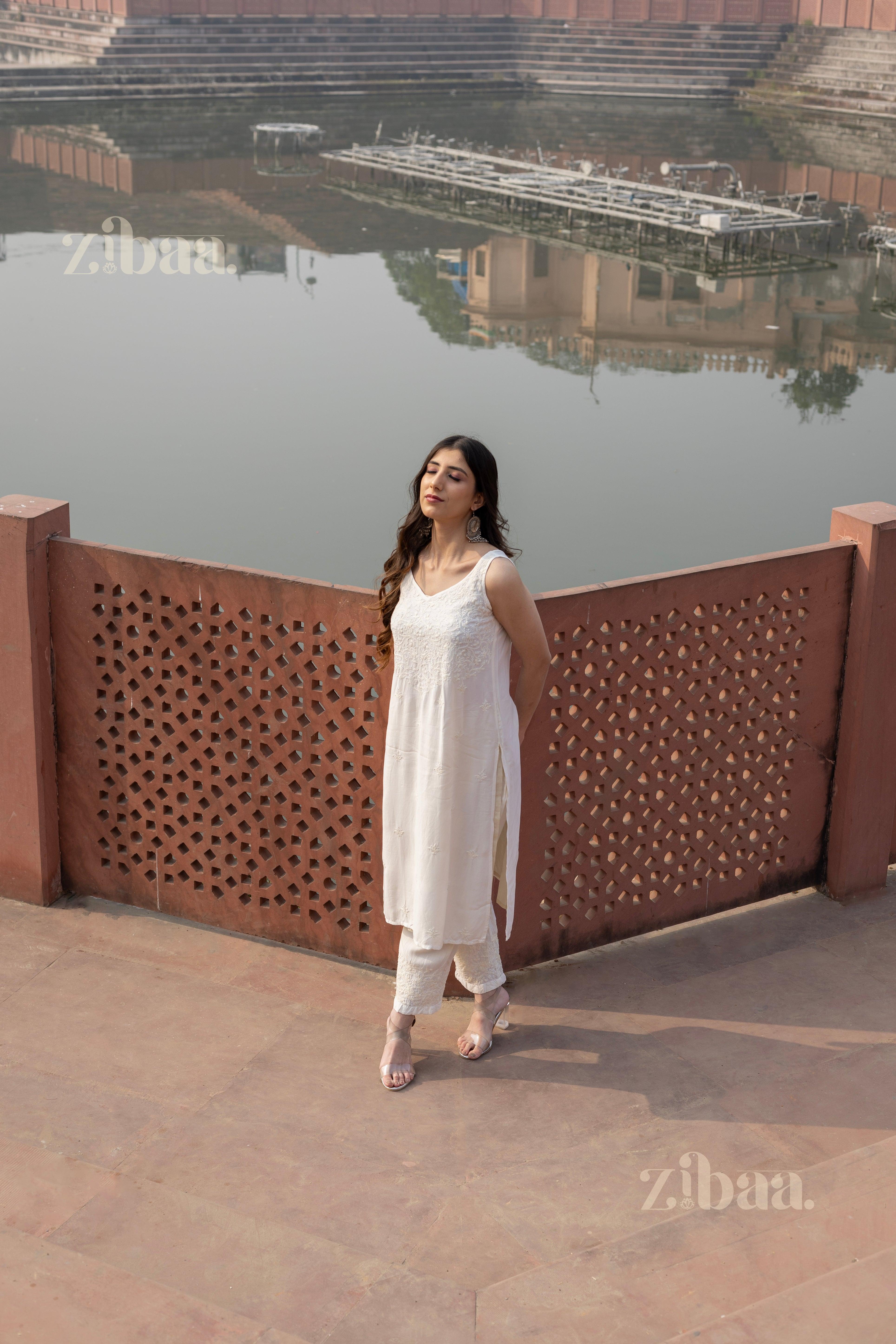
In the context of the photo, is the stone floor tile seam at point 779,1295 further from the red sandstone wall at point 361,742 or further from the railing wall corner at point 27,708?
the railing wall corner at point 27,708

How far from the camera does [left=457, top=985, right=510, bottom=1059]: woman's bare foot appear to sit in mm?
3656

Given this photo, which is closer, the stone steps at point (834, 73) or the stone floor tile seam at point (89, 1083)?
the stone floor tile seam at point (89, 1083)

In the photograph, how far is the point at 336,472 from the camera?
13.9 m

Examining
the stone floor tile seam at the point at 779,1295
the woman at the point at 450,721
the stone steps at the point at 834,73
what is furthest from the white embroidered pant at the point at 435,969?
the stone steps at the point at 834,73

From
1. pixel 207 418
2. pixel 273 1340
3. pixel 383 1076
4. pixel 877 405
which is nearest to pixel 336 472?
pixel 207 418

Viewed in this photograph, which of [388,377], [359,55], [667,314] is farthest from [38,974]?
[359,55]

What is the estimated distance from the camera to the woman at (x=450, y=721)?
3.25 metres

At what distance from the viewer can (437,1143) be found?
131 inches

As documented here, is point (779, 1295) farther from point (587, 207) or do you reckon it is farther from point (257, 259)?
point (587, 207)

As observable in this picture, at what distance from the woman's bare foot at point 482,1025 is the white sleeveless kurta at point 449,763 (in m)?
0.24

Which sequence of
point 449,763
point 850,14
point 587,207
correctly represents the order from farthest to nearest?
point 850,14 → point 587,207 → point 449,763

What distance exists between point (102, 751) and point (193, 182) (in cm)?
2944

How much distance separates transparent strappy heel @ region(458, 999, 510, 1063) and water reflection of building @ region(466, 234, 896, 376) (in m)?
16.3

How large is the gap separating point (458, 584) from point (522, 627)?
0.18 metres
